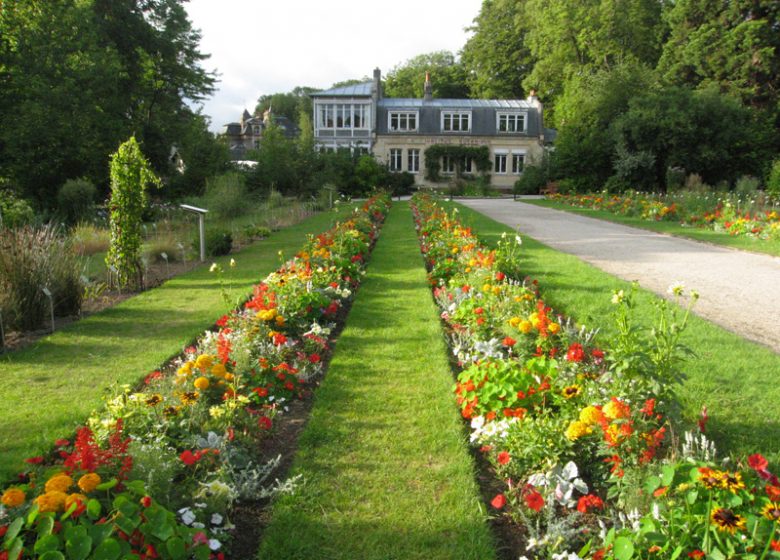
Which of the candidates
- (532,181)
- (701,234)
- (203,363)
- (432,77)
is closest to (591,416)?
(203,363)

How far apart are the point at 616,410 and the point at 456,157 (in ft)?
122

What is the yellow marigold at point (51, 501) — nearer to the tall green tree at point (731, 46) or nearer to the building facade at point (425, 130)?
the tall green tree at point (731, 46)

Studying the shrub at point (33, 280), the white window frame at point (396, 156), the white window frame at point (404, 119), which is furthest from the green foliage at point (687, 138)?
the shrub at point (33, 280)

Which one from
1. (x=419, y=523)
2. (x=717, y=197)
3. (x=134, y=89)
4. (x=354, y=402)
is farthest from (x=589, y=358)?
(x=134, y=89)

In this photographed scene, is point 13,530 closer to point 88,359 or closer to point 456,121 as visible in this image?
point 88,359

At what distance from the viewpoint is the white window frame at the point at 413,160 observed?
130 feet

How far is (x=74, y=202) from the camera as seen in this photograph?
574 inches

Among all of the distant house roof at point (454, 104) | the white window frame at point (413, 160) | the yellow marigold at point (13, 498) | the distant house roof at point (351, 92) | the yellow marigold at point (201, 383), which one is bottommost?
the yellow marigold at point (201, 383)

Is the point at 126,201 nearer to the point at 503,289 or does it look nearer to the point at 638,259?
the point at 503,289

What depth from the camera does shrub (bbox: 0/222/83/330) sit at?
5668 millimetres

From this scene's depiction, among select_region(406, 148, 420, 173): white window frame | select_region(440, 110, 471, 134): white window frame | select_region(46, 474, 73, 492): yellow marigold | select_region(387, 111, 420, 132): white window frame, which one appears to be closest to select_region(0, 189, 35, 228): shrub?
select_region(46, 474, 73, 492): yellow marigold

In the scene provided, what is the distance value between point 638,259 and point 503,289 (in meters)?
5.80

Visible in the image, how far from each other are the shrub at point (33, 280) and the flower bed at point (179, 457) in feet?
6.42

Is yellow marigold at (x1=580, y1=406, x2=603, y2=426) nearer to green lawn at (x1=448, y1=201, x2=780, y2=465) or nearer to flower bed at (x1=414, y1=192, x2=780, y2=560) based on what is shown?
flower bed at (x1=414, y1=192, x2=780, y2=560)
